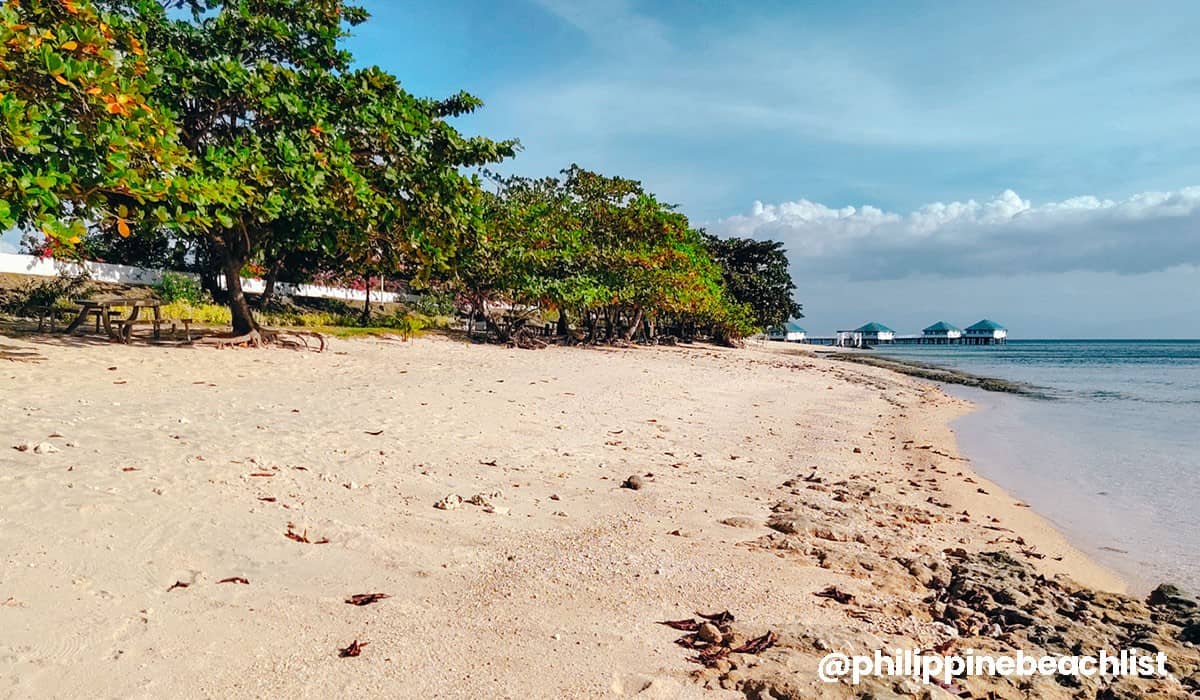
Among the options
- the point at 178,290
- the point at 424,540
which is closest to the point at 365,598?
the point at 424,540

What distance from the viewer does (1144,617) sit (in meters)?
3.74

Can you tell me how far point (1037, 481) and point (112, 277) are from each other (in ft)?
85.3

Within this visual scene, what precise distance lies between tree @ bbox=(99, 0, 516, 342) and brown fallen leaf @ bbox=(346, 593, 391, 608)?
8678 mm

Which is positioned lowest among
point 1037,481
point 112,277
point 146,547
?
point 1037,481

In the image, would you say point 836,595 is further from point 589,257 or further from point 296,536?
point 589,257

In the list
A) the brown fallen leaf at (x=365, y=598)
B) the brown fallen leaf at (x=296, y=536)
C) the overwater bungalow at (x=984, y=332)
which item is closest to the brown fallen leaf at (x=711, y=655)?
the brown fallen leaf at (x=365, y=598)

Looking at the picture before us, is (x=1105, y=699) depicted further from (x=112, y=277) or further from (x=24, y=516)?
(x=112, y=277)

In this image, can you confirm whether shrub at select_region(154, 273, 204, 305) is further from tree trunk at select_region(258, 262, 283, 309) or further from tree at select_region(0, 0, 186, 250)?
tree at select_region(0, 0, 186, 250)

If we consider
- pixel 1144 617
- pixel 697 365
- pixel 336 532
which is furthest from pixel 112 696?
pixel 697 365

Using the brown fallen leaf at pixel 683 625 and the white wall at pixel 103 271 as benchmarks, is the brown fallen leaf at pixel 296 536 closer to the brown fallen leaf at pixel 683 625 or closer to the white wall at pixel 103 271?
the brown fallen leaf at pixel 683 625

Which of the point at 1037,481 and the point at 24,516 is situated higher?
the point at 24,516

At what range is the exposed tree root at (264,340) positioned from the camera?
43.8ft

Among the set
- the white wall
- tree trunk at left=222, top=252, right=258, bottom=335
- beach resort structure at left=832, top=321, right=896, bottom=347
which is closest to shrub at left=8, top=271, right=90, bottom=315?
the white wall

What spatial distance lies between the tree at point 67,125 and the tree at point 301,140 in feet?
5.40
